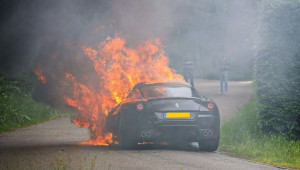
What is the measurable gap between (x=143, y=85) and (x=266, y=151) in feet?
9.90

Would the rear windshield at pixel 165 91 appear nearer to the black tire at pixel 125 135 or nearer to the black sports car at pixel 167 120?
the black sports car at pixel 167 120

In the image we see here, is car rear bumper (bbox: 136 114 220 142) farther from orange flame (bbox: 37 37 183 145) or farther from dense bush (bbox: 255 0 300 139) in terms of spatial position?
dense bush (bbox: 255 0 300 139)

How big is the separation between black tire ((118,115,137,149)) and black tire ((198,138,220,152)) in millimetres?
1466

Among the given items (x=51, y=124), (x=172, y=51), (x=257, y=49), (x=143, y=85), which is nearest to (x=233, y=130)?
(x=257, y=49)

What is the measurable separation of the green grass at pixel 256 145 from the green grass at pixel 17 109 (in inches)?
281

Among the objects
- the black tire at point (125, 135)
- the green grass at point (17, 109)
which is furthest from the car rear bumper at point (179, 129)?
the green grass at point (17, 109)

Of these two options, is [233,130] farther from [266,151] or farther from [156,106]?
[156,106]

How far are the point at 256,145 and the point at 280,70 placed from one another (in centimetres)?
185

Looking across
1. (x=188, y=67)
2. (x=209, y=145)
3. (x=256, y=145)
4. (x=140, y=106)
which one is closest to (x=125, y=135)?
(x=140, y=106)

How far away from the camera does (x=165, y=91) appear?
1195cm

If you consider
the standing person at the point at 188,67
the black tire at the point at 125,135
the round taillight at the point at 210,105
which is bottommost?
the black tire at the point at 125,135

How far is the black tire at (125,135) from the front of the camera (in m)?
11.3

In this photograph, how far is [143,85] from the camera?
12344 mm

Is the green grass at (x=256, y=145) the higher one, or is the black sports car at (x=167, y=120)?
the black sports car at (x=167, y=120)
